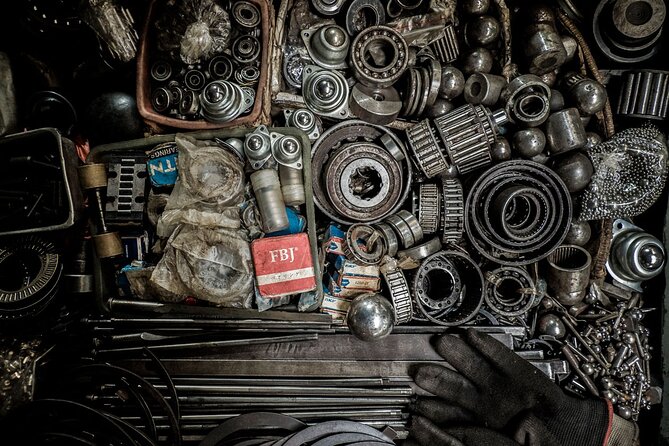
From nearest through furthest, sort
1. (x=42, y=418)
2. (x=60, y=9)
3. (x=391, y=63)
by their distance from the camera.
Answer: (x=42, y=418) < (x=391, y=63) < (x=60, y=9)

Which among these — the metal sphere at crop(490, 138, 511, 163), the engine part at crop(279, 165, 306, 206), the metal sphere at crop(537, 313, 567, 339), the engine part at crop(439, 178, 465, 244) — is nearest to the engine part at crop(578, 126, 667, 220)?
the metal sphere at crop(490, 138, 511, 163)

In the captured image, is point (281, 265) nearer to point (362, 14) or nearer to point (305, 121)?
point (305, 121)

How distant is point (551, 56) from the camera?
2795mm

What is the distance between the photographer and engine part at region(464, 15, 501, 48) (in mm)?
2824

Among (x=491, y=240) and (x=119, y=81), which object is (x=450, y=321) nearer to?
(x=491, y=240)

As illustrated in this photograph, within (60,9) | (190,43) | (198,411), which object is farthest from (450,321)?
(60,9)

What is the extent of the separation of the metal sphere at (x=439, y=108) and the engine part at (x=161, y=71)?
5.73 feet

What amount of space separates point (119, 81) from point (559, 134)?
3.04 metres

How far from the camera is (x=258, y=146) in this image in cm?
249

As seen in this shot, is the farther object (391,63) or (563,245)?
(563,245)

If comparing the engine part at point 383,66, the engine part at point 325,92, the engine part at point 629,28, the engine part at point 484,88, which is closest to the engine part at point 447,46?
the engine part at point 484,88

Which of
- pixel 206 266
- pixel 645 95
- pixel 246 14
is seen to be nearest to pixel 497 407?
pixel 206 266

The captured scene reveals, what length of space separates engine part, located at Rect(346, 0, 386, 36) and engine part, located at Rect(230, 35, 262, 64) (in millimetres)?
651

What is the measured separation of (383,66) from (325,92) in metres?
0.44
